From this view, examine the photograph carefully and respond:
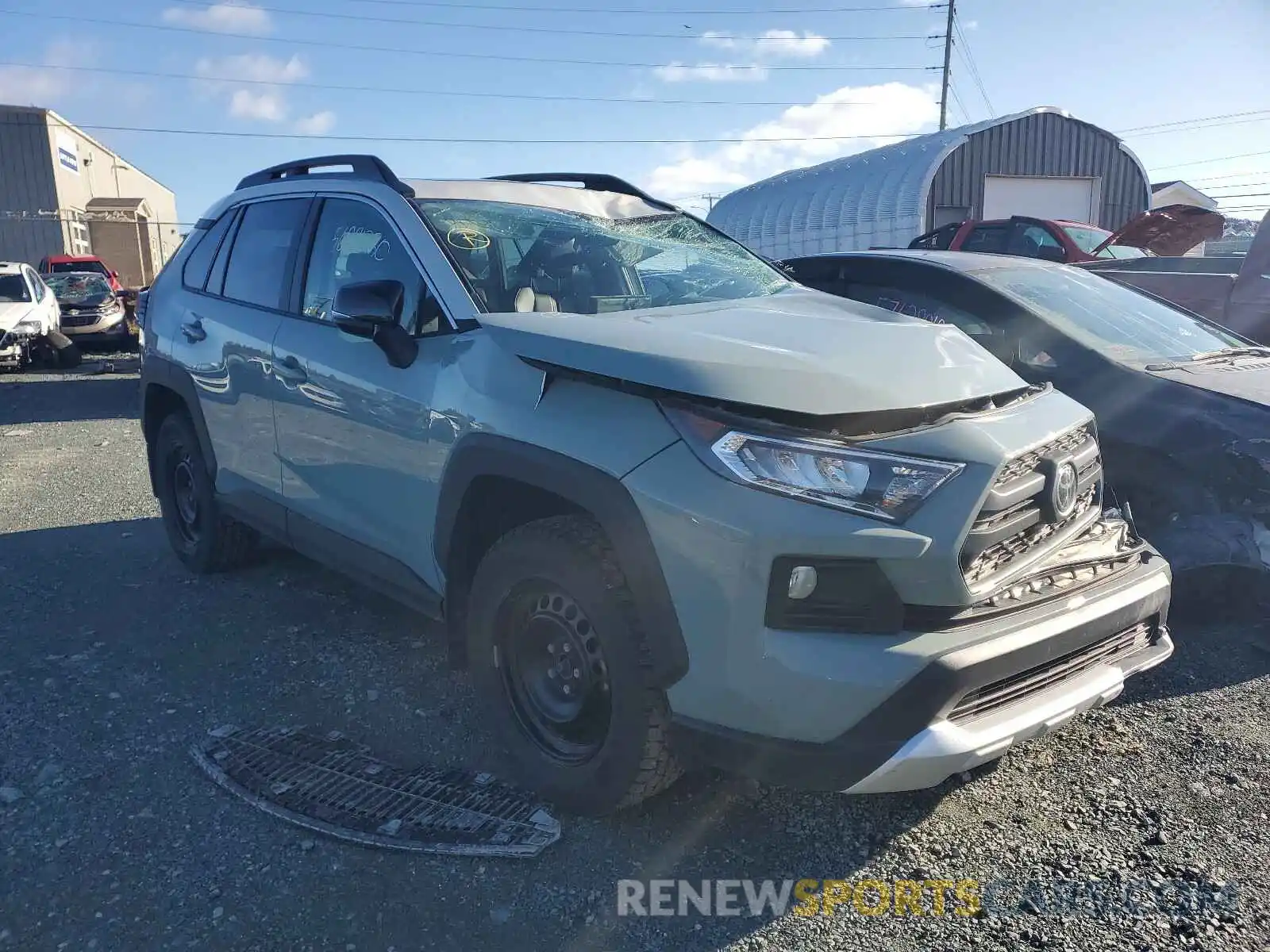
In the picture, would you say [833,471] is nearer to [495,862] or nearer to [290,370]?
[495,862]

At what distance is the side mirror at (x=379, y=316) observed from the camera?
10.3ft

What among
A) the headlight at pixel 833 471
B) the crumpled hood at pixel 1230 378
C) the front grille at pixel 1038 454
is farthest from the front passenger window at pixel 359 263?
the crumpled hood at pixel 1230 378

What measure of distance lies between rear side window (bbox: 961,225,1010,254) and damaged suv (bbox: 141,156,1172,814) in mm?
9168

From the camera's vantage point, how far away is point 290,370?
3.92 m

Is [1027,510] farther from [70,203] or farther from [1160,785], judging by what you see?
[70,203]

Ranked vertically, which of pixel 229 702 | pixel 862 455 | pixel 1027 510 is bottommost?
pixel 229 702

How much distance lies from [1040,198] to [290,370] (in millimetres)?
25946

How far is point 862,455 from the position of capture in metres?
2.38

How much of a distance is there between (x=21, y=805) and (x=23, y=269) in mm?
15898

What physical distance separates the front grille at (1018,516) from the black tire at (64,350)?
1703 cm

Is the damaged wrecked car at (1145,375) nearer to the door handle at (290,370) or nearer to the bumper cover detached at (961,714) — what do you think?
the bumper cover detached at (961,714)

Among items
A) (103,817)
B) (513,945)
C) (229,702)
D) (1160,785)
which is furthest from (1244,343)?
(103,817)

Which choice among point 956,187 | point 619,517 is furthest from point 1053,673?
point 956,187

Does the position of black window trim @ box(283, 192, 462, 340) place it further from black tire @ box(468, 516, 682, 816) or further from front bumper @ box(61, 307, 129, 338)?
front bumper @ box(61, 307, 129, 338)
